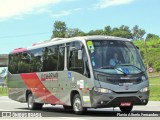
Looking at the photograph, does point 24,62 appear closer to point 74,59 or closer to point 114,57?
point 74,59

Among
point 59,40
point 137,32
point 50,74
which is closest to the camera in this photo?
point 59,40

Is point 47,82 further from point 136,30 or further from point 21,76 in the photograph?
point 136,30

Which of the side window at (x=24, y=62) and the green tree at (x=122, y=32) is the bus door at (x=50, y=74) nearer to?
the side window at (x=24, y=62)

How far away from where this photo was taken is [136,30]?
191 m

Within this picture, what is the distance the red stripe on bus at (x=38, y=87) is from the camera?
778 inches

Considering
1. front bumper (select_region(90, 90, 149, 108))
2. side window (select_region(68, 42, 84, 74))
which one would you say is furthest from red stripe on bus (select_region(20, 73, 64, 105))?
front bumper (select_region(90, 90, 149, 108))

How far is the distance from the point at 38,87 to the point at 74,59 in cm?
455

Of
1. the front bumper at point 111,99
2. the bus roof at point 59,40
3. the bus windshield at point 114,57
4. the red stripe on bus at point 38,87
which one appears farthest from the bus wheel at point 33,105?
the front bumper at point 111,99

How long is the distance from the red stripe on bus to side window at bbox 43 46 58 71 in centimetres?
100

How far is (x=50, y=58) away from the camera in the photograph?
1995cm

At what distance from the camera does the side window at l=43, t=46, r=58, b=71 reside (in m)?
19.4

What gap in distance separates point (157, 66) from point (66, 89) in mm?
108193

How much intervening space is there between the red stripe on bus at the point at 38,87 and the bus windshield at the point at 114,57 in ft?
11.1

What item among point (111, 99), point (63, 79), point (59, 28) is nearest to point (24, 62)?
point (63, 79)
